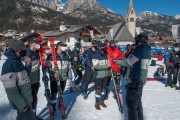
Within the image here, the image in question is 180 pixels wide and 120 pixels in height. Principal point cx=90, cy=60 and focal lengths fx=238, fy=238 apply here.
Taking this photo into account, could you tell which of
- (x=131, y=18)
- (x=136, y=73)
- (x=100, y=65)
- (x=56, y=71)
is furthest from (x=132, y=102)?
(x=131, y=18)

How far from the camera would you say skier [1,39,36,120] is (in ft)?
11.0

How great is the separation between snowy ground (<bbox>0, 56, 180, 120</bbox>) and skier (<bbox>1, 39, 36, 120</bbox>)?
2.39 metres

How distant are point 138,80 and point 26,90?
2.05 meters

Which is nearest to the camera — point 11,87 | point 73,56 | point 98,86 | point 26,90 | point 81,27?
point 11,87

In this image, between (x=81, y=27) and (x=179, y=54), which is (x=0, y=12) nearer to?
(x=81, y=27)

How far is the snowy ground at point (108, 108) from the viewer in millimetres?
6031

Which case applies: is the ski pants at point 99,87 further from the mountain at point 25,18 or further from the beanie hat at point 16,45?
the mountain at point 25,18

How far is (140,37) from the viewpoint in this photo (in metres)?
4.51

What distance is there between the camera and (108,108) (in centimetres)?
671

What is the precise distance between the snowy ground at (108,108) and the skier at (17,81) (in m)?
2.39

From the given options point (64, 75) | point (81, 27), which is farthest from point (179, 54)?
point (81, 27)

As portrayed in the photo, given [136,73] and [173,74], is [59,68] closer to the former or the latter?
[136,73]

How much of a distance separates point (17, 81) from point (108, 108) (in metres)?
3.74

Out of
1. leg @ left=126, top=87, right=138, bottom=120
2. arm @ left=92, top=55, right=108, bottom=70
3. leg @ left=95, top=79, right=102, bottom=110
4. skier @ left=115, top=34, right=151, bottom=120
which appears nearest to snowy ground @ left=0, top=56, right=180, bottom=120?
leg @ left=95, top=79, right=102, bottom=110
